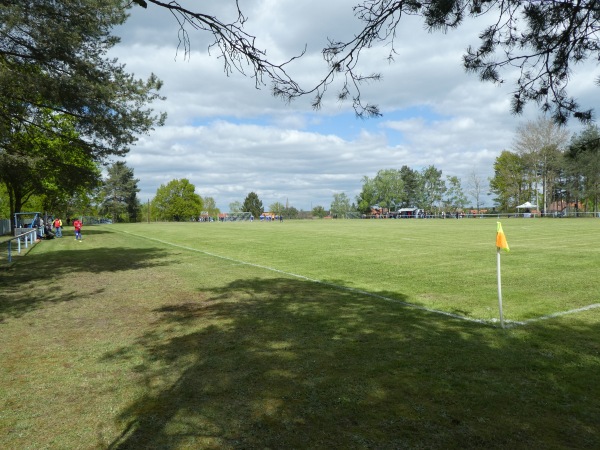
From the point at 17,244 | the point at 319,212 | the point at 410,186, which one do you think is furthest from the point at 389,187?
the point at 17,244

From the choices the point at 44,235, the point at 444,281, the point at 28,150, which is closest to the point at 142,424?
the point at 444,281

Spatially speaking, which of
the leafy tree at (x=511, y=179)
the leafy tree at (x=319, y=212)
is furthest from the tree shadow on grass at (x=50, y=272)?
the leafy tree at (x=319, y=212)

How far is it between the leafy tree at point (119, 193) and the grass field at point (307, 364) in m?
102

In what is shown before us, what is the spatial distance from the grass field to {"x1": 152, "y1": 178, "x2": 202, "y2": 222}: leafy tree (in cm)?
11356

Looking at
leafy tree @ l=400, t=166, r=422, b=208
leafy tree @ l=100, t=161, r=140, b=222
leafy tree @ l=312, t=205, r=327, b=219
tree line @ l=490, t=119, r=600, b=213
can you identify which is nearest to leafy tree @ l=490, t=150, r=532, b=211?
tree line @ l=490, t=119, r=600, b=213

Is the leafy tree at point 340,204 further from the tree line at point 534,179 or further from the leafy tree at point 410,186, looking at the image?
the tree line at point 534,179

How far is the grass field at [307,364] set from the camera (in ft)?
12.1

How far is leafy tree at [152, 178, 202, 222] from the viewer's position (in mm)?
121312

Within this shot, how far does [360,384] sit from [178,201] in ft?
401

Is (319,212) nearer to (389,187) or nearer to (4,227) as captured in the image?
(389,187)

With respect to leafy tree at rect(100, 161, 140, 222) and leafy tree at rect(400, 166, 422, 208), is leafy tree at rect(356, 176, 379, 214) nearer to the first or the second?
leafy tree at rect(400, 166, 422, 208)

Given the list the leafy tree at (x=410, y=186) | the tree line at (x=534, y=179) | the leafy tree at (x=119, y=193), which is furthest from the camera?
the leafy tree at (x=410, y=186)

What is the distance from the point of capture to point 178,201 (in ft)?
398

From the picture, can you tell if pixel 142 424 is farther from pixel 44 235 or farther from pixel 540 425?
pixel 44 235
